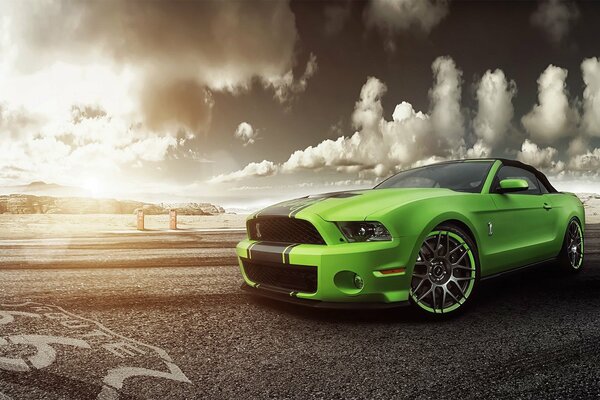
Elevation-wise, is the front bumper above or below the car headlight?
below

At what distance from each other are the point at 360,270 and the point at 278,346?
2.72 ft

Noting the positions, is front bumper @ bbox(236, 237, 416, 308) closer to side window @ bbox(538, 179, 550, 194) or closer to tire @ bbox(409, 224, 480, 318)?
tire @ bbox(409, 224, 480, 318)

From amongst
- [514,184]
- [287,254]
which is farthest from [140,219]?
[514,184]

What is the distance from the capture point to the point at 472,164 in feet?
17.0

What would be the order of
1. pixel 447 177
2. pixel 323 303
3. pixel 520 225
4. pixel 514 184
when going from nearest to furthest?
pixel 323 303
pixel 514 184
pixel 520 225
pixel 447 177

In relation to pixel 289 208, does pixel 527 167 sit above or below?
above

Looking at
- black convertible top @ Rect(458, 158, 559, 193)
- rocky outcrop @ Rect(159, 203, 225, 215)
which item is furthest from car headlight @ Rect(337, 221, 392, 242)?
rocky outcrop @ Rect(159, 203, 225, 215)

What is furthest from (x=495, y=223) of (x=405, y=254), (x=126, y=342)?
(x=126, y=342)

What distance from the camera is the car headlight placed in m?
3.62

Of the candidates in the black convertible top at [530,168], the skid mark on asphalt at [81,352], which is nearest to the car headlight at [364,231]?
the skid mark on asphalt at [81,352]

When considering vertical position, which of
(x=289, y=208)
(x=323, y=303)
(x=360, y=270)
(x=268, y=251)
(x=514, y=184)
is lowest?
(x=323, y=303)

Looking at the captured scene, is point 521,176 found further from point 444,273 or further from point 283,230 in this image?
point 283,230

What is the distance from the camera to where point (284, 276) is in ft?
12.9

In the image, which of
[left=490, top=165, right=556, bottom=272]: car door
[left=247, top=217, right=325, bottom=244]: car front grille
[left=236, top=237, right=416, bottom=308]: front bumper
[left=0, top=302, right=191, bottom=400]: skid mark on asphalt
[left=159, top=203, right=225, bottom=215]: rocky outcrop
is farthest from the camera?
[left=159, top=203, right=225, bottom=215]: rocky outcrop
